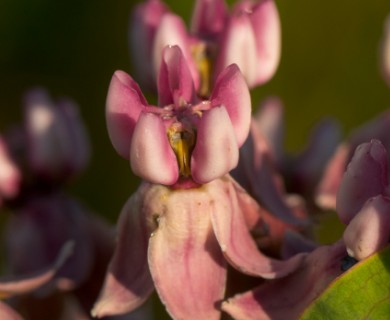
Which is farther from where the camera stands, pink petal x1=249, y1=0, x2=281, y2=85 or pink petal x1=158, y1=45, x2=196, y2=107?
pink petal x1=249, y1=0, x2=281, y2=85

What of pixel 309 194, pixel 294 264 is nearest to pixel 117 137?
pixel 294 264

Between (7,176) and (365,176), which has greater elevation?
(365,176)

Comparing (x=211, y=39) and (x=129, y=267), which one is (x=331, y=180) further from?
(x=129, y=267)

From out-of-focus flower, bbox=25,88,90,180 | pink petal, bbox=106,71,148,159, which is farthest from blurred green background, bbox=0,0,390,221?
pink petal, bbox=106,71,148,159

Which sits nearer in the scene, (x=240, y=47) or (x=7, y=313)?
(x=7, y=313)

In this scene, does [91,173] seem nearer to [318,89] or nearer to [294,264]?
[318,89]

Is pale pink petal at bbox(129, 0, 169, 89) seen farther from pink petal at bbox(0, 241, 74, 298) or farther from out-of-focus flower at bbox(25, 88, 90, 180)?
pink petal at bbox(0, 241, 74, 298)

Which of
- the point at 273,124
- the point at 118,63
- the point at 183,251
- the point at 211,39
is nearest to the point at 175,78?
the point at 183,251
